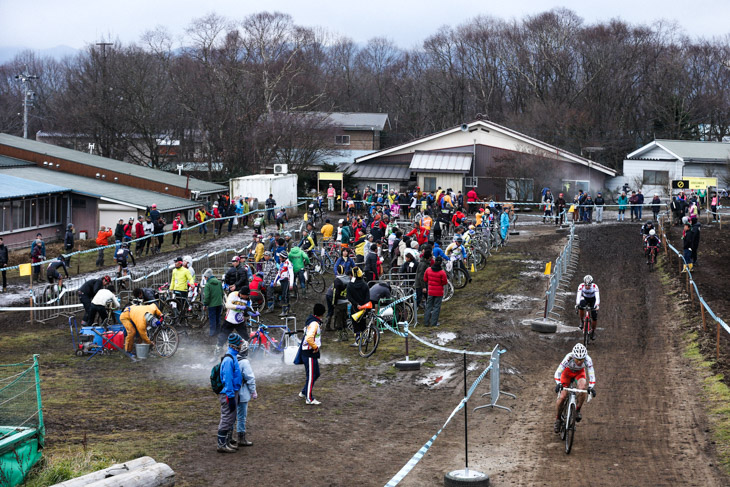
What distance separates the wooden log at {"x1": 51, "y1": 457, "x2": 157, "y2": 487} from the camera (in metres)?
9.83

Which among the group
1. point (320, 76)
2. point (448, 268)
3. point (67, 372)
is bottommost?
point (67, 372)

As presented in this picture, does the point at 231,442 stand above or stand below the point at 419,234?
below

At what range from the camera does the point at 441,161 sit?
5591 cm

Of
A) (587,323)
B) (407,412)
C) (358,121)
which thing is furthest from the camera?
(358,121)

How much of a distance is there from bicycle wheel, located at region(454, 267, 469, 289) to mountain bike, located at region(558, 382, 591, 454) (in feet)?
42.1

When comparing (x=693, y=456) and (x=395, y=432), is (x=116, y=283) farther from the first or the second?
(x=693, y=456)

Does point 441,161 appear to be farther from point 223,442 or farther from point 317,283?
point 223,442

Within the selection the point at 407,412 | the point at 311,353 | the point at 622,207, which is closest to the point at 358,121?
the point at 622,207

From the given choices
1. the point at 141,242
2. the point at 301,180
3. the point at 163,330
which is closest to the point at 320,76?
the point at 301,180

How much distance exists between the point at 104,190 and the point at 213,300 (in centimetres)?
2652

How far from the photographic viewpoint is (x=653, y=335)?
20875mm

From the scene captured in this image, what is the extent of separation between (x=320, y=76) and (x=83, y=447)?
91184mm

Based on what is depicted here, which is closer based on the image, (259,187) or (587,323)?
(587,323)

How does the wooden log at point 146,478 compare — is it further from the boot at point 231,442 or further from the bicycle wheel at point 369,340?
the bicycle wheel at point 369,340
